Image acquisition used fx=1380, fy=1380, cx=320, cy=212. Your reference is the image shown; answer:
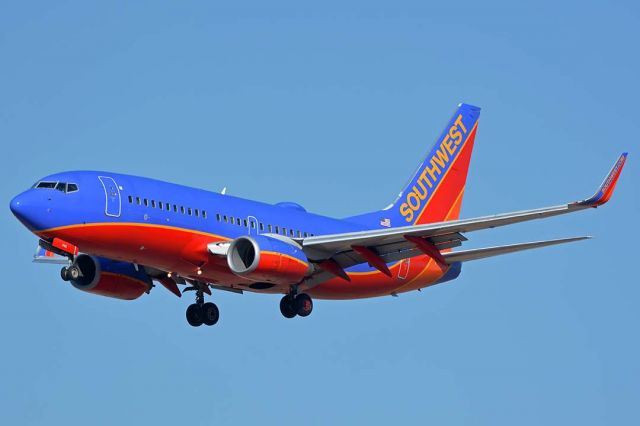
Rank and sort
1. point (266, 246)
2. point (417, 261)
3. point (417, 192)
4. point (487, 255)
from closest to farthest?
point (266, 246) → point (487, 255) → point (417, 261) → point (417, 192)

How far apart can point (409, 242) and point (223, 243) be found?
708 centimetres

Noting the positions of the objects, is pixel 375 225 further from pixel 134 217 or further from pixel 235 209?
pixel 134 217

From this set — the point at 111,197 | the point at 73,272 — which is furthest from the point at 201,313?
the point at 111,197

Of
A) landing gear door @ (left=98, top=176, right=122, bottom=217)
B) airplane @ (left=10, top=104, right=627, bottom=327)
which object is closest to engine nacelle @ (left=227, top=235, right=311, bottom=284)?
airplane @ (left=10, top=104, right=627, bottom=327)

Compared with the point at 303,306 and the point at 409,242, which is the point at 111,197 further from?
the point at 409,242

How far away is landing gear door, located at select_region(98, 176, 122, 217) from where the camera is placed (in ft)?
158

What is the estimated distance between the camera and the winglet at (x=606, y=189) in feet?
151

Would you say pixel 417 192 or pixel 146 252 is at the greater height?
pixel 417 192

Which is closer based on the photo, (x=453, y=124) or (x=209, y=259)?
(x=209, y=259)

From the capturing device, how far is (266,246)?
50438mm

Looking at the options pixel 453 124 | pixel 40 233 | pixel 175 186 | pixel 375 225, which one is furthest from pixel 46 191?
pixel 453 124

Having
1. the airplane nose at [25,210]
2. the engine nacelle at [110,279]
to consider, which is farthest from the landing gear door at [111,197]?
the engine nacelle at [110,279]

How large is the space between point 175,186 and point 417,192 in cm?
1487

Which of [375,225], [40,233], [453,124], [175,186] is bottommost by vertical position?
[40,233]
